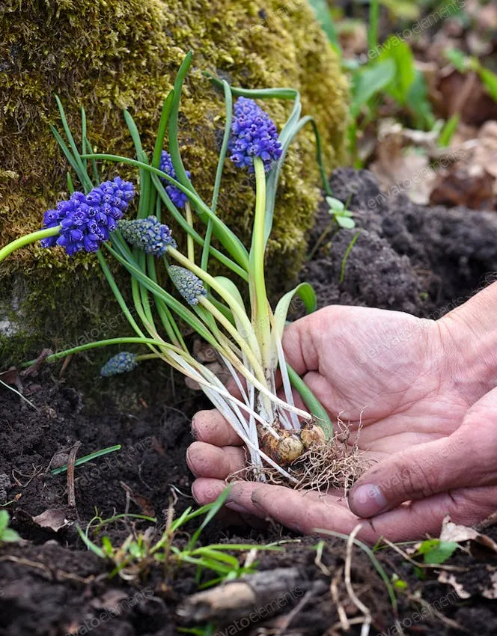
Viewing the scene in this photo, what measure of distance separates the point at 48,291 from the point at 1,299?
14 cm

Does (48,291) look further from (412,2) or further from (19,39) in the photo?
(412,2)

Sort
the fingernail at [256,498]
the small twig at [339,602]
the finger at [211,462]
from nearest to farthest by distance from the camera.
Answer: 1. the small twig at [339,602]
2. the fingernail at [256,498]
3. the finger at [211,462]

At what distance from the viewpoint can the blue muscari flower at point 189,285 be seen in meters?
1.99

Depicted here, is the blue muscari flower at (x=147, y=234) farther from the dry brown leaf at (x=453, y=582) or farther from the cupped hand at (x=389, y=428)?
the dry brown leaf at (x=453, y=582)

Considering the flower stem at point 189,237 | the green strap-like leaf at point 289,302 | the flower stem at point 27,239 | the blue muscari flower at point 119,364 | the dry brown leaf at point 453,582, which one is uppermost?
the flower stem at point 27,239

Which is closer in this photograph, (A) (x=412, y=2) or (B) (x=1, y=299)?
(B) (x=1, y=299)

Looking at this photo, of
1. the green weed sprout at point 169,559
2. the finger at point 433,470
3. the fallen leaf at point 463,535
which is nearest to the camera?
the green weed sprout at point 169,559

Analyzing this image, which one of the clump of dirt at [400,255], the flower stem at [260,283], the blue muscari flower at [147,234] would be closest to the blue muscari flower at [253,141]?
the flower stem at [260,283]

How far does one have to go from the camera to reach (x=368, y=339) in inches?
80.7

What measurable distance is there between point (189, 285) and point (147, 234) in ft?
0.66

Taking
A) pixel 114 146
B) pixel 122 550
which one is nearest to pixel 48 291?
pixel 114 146

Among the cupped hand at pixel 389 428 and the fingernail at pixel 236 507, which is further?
the fingernail at pixel 236 507

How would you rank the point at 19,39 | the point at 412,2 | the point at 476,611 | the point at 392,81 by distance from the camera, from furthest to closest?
the point at 412,2, the point at 392,81, the point at 19,39, the point at 476,611

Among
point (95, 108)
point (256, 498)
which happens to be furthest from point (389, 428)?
point (95, 108)
